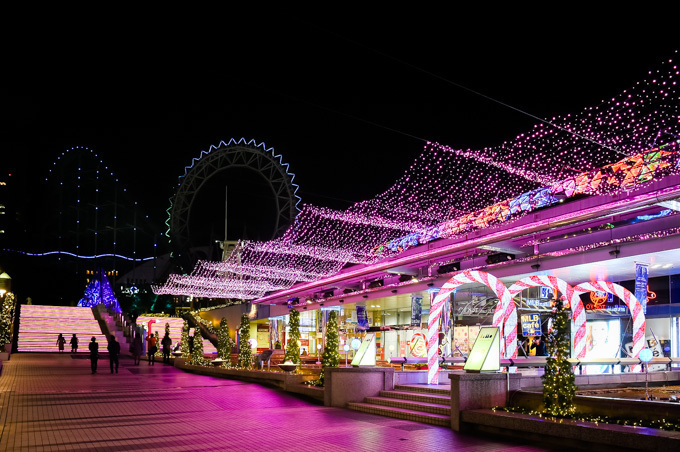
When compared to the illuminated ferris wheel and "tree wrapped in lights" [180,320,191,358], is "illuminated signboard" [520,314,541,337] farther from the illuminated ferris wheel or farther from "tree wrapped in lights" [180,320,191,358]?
the illuminated ferris wheel

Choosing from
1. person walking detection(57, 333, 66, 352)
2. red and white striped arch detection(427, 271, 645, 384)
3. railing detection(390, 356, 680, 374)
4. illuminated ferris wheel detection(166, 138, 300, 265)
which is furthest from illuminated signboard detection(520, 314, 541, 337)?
person walking detection(57, 333, 66, 352)

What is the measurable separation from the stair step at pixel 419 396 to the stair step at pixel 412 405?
0.11 m

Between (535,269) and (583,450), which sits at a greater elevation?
(535,269)

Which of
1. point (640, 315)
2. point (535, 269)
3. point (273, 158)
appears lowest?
point (640, 315)

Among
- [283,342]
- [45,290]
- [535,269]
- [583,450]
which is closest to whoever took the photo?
[583,450]

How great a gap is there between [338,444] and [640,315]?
9.55 metres

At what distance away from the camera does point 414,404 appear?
12375 millimetres

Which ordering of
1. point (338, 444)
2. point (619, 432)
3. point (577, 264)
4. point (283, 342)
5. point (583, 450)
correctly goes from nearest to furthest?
1. point (619, 432)
2. point (583, 450)
3. point (338, 444)
4. point (577, 264)
5. point (283, 342)

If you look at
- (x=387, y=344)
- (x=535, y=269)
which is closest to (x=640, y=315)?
(x=535, y=269)

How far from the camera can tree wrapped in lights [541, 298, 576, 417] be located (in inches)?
373

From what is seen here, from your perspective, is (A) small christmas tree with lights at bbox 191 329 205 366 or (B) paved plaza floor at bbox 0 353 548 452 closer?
(B) paved plaza floor at bbox 0 353 548 452

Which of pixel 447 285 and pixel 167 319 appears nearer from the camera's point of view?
pixel 447 285

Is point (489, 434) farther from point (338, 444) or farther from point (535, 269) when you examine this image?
point (535, 269)

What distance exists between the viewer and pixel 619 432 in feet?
25.4
